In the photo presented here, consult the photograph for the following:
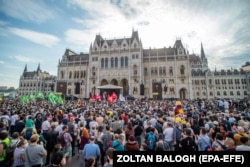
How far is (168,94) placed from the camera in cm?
4538

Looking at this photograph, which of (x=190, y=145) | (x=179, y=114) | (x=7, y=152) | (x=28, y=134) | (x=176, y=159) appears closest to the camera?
(x=176, y=159)

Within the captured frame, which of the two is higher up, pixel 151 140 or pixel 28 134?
pixel 28 134

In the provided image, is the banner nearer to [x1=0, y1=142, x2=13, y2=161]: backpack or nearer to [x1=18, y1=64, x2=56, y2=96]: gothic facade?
[x1=0, y1=142, x2=13, y2=161]: backpack

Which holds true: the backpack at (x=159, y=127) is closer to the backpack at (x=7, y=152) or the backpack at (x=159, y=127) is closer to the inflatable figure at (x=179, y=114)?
the inflatable figure at (x=179, y=114)

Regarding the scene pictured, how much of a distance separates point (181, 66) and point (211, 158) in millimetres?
46411

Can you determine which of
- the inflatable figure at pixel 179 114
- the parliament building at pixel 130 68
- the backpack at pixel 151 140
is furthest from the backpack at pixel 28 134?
the parliament building at pixel 130 68


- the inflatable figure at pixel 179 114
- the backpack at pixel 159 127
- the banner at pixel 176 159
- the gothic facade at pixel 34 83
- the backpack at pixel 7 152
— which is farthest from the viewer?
the gothic facade at pixel 34 83

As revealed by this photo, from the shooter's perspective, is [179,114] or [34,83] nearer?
[179,114]

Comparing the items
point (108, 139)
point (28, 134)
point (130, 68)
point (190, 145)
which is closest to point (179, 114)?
point (190, 145)

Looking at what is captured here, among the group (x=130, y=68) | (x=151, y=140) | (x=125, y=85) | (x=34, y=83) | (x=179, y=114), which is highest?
(x=130, y=68)

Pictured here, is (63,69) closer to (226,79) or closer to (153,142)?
(153,142)

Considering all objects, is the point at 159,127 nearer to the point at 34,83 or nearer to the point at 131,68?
the point at 131,68

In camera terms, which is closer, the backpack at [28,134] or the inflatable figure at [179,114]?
the backpack at [28,134]

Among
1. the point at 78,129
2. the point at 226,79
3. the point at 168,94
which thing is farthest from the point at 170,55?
the point at 78,129
